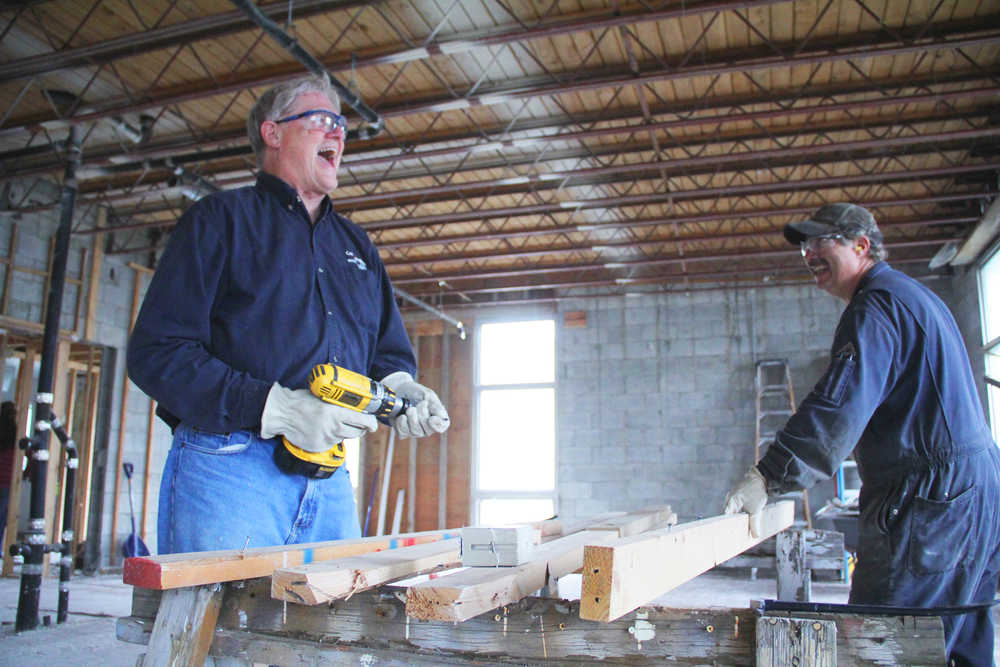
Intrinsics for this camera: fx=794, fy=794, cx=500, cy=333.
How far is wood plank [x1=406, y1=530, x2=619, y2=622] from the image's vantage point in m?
1.06

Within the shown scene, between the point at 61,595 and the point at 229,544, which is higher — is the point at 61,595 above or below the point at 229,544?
below

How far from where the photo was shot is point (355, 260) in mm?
1939

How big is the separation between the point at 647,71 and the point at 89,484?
8.18 m

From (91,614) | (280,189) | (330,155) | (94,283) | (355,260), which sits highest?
(94,283)

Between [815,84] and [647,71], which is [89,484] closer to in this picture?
[647,71]

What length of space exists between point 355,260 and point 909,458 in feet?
4.57

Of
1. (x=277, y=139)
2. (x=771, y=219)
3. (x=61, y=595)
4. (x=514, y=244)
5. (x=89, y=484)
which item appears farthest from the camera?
(x=514, y=244)

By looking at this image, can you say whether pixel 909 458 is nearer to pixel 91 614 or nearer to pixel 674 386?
pixel 91 614

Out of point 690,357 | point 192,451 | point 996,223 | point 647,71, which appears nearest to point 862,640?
point 192,451

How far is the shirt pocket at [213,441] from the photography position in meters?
1.52

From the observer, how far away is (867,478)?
194cm

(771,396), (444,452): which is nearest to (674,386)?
(771,396)

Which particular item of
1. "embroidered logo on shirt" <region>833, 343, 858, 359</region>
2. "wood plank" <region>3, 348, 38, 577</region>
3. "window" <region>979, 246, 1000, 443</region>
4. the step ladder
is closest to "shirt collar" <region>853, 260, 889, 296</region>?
"embroidered logo on shirt" <region>833, 343, 858, 359</region>

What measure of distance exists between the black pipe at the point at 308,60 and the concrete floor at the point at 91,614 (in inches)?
133
